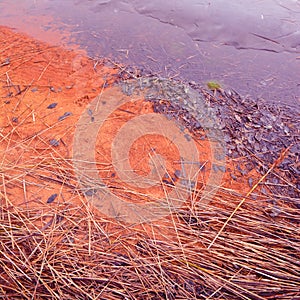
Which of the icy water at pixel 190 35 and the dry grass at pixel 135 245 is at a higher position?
the icy water at pixel 190 35

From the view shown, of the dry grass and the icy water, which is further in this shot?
the icy water

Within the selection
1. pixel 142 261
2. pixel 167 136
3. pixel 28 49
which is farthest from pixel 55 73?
pixel 142 261

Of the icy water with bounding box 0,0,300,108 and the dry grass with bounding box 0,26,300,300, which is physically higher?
the icy water with bounding box 0,0,300,108

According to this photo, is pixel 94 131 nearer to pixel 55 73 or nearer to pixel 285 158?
pixel 55 73

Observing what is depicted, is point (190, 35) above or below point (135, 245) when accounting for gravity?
above

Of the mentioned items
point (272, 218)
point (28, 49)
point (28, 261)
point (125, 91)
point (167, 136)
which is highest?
point (28, 49)

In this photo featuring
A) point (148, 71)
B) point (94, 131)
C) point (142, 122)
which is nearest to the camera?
point (94, 131)

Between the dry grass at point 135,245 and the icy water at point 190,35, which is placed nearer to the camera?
the dry grass at point 135,245

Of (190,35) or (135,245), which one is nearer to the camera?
(135,245)
